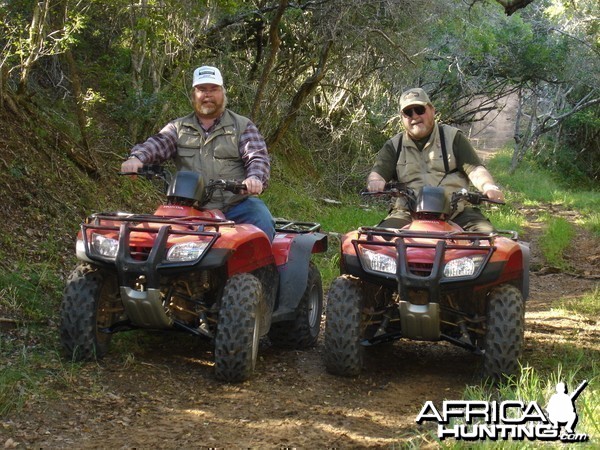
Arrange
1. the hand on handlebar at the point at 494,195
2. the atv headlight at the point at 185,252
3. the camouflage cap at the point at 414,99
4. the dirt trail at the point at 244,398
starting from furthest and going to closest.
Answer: the camouflage cap at the point at 414,99, the hand on handlebar at the point at 494,195, the atv headlight at the point at 185,252, the dirt trail at the point at 244,398

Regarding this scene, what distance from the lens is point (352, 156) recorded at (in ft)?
46.9

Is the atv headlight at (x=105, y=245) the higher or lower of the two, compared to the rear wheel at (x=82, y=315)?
higher

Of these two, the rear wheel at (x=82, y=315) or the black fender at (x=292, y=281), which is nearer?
the rear wheel at (x=82, y=315)

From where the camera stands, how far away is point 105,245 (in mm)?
4633

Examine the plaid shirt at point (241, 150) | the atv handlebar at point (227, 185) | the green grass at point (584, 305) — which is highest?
the plaid shirt at point (241, 150)

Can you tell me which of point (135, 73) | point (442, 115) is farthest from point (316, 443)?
point (442, 115)

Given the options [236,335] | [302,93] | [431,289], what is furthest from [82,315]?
[302,93]

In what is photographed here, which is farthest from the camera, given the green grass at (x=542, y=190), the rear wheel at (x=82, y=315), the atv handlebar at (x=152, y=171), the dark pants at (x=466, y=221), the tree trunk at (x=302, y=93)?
the green grass at (x=542, y=190)

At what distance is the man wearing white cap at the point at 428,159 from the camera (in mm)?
5383

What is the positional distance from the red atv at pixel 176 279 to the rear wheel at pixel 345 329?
427mm

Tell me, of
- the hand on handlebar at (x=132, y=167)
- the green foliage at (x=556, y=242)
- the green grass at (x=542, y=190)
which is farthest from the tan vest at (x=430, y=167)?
the green grass at (x=542, y=190)

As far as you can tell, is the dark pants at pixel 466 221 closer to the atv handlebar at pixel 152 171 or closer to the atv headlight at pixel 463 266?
the atv headlight at pixel 463 266

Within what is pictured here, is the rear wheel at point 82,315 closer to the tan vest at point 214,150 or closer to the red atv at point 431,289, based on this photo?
the tan vest at point 214,150

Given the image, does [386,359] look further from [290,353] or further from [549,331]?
[549,331]
